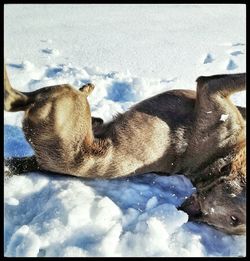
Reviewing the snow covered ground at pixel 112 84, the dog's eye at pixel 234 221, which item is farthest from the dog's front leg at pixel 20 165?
the dog's eye at pixel 234 221

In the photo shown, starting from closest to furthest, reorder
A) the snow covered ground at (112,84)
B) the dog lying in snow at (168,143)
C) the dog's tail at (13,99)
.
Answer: the dog's tail at (13,99)
the snow covered ground at (112,84)
the dog lying in snow at (168,143)

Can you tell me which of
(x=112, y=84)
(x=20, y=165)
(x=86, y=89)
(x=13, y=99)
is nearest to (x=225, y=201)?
(x=86, y=89)

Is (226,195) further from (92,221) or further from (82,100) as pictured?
(82,100)

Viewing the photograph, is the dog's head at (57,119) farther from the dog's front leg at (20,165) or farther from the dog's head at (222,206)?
the dog's head at (222,206)

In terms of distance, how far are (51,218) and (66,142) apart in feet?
2.08

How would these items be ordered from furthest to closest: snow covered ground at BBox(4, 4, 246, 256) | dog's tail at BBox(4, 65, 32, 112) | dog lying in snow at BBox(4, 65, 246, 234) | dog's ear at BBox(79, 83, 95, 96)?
1. dog's ear at BBox(79, 83, 95, 96)
2. dog lying in snow at BBox(4, 65, 246, 234)
3. snow covered ground at BBox(4, 4, 246, 256)
4. dog's tail at BBox(4, 65, 32, 112)

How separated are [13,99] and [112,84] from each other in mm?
2456

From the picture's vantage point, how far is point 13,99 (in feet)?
14.1

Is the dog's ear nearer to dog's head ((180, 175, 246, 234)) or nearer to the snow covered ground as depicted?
the snow covered ground

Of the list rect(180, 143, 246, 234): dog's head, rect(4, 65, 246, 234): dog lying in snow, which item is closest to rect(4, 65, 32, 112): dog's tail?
→ rect(4, 65, 246, 234): dog lying in snow

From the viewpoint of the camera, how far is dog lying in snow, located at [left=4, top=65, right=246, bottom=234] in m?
4.62

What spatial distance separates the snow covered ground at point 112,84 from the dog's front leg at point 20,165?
0.11 meters

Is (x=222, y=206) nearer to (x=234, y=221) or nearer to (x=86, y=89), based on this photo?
(x=234, y=221)

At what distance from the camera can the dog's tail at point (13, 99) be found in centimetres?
427
